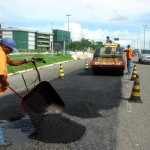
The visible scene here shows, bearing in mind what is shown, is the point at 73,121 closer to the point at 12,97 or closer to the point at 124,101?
the point at 124,101

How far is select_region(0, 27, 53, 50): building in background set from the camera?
15211 centimetres

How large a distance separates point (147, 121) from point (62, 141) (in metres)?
2.84

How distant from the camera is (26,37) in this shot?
522 ft

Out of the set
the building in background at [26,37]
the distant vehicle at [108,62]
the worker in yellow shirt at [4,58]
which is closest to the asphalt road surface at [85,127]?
the worker in yellow shirt at [4,58]

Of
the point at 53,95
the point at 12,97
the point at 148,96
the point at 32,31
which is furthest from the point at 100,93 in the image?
the point at 32,31

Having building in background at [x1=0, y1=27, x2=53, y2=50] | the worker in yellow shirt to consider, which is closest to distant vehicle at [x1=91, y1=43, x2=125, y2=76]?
the worker in yellow shirt

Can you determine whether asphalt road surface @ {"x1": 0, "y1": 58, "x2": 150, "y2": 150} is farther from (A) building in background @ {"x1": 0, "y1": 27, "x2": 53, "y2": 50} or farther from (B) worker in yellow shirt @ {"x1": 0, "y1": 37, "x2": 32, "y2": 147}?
(A) building in background @ {"x1": 0, "y1": 27, "x2": 53, "y2": 50}

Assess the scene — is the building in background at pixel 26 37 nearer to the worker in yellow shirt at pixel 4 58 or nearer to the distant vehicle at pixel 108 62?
the distant vehicle at pixel 108 62

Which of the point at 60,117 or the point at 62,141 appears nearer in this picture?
the point at 62,141

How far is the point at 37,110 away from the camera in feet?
23.2

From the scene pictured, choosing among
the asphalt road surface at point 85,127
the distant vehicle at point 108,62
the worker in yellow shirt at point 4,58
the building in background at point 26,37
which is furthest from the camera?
the building in background at point 26,37

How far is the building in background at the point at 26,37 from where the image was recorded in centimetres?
15211

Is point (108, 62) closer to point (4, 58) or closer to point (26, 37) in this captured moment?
point (4, 58)

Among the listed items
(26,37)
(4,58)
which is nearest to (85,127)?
(4,58)
